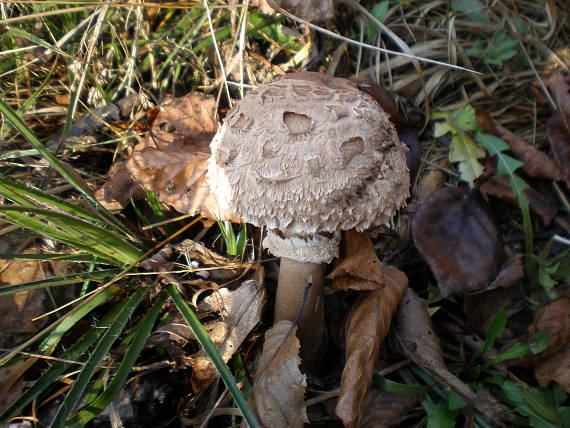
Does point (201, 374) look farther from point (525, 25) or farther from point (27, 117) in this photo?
point (525, 25)

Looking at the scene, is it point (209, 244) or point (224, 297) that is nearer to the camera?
point (224, 297)

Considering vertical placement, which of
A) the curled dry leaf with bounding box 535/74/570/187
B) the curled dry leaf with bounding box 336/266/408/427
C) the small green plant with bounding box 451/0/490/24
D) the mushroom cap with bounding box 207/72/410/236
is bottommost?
the curled dry leaf with bounding box 336/266/408/427

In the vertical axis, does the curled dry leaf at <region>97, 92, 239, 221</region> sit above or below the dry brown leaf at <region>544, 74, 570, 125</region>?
below

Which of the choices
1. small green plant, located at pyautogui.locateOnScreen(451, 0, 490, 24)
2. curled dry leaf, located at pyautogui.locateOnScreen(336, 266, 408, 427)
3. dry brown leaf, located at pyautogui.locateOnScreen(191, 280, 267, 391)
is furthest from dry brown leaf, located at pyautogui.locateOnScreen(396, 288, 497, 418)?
small green plant, located at pyautogui.locateOnScreen(451, 0, 490, 24)

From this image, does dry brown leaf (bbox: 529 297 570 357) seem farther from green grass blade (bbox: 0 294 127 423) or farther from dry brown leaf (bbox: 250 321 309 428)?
green grass blade (bbox: 0 294 127 423)

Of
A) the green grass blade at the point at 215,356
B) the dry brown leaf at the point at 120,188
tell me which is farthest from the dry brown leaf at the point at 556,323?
the dry brown leaf at the point at 120,188

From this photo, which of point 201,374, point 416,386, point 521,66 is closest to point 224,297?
point 201,374

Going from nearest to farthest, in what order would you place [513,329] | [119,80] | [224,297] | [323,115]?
[323,115]
[224,297]
[513,329]
[119,80]
